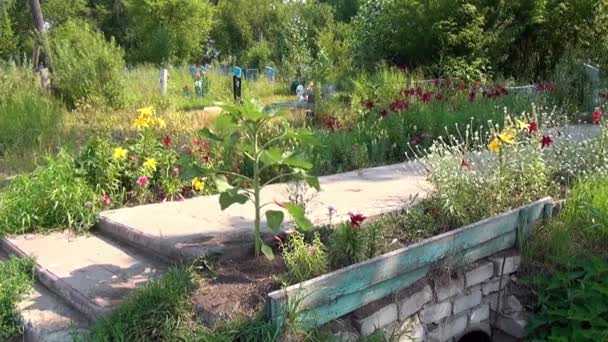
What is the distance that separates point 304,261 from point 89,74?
10.4 metres

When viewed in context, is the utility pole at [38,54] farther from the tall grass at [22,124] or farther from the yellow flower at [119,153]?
the yellow flower at [119,153]

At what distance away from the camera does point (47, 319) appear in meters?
3.22

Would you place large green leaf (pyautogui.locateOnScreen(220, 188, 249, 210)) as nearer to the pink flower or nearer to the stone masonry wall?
the stone masonry wall

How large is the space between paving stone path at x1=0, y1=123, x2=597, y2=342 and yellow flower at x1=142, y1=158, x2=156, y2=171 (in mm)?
383

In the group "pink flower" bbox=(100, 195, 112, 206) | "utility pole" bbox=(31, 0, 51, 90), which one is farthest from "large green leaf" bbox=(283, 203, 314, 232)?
"utility pole" bbox=(31, 0, 51, 90)

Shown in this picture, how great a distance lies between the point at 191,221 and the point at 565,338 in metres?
2.49

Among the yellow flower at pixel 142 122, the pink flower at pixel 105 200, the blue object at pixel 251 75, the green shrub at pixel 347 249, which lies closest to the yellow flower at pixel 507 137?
the green shrub at pixel 347 249

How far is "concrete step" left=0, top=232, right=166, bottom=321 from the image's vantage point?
326cm

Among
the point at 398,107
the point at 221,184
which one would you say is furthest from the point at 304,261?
the point at 398,107

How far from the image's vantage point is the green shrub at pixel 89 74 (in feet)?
40.0

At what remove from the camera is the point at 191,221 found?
165 inches

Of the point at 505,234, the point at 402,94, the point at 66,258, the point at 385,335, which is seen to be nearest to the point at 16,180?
the point at 66,258

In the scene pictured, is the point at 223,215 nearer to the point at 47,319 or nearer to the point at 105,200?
the point at 105,200

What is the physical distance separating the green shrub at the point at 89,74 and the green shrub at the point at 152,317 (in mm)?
9882
